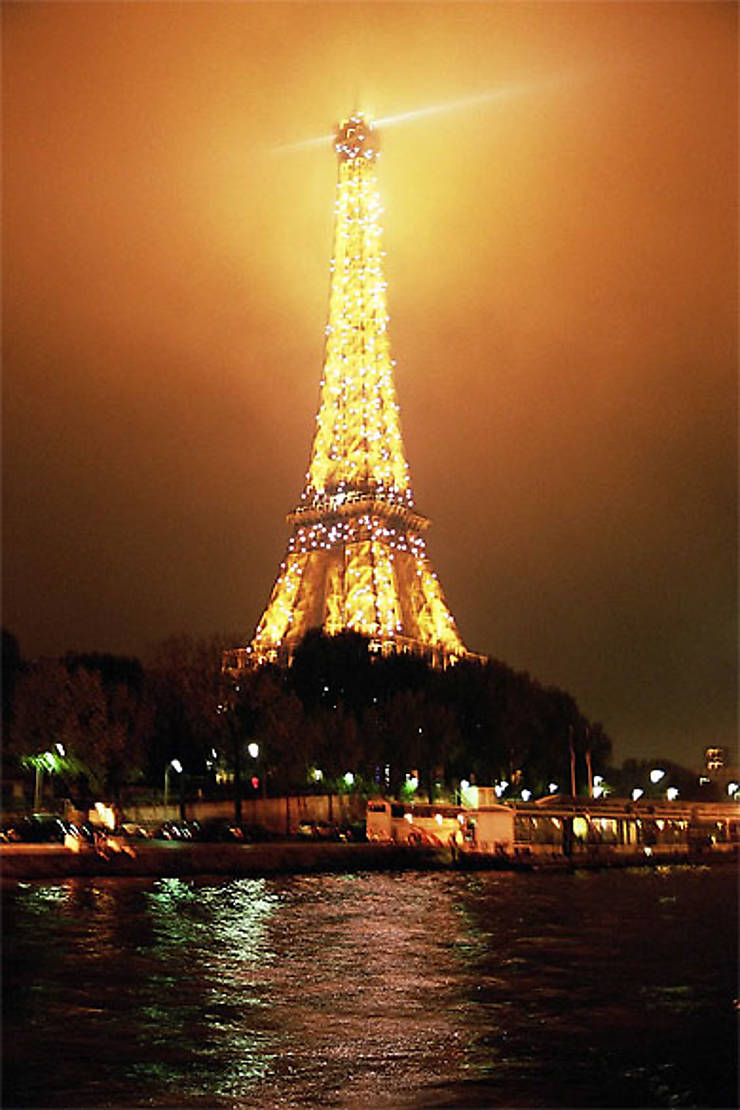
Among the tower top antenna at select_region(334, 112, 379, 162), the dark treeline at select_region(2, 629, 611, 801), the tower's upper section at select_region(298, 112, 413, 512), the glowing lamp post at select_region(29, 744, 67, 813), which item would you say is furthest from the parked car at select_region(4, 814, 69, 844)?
the tower top antenna at select_region(334, 112, 379, 162)

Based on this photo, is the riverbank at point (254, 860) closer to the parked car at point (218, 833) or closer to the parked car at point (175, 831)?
the parked car at point (218, 833)

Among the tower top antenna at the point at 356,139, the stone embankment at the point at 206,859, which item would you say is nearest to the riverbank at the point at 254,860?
the stone embankment at the point at 206,859

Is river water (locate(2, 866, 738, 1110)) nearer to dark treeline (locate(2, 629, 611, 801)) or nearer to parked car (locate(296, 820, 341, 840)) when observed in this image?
parked car (locate(296, 820, 341, 840))

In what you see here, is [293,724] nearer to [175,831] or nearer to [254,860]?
[175,831]

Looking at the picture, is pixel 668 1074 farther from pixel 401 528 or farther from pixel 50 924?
pixel 401 528

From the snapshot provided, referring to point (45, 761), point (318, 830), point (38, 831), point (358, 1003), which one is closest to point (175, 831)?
point (318, 830)
